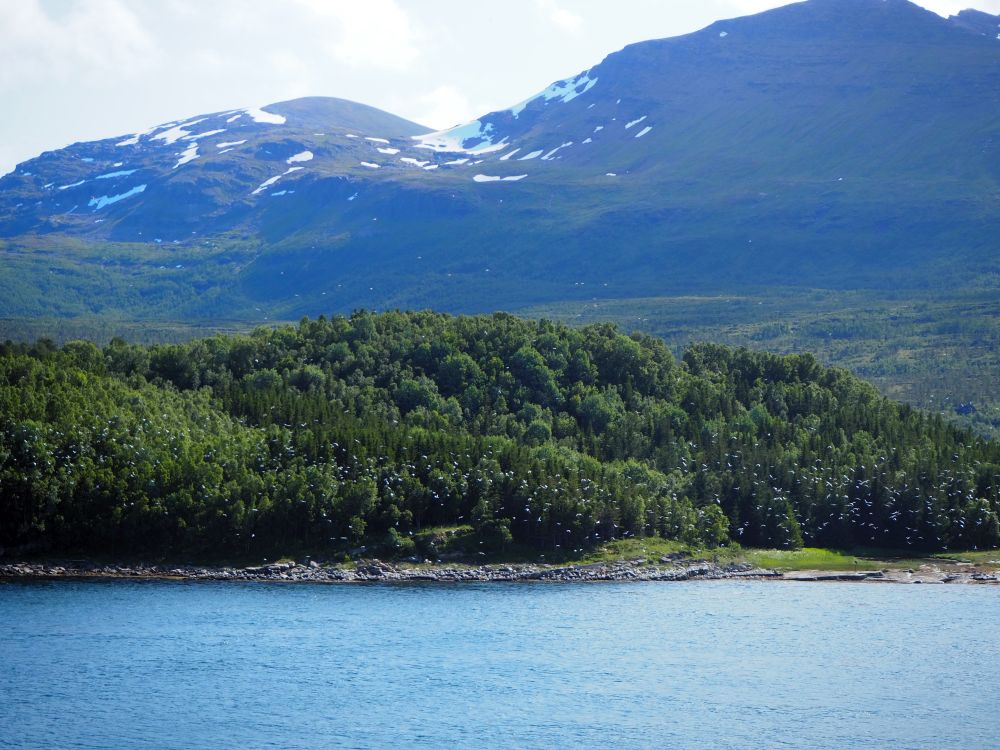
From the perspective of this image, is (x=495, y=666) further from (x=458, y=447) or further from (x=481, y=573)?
(x=458, y=447)

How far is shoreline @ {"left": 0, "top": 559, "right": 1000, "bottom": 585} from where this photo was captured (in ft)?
371

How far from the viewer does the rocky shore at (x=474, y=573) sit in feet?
372

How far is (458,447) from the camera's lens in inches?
5197

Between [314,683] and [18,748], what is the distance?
19.2 meters

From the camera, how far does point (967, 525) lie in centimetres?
13212

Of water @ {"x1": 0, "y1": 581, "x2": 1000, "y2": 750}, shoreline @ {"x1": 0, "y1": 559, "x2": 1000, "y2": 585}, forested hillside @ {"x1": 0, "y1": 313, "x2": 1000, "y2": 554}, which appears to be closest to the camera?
water @ {"x1": 0, "y1": 581, "x2": 1000, "y2": 750}

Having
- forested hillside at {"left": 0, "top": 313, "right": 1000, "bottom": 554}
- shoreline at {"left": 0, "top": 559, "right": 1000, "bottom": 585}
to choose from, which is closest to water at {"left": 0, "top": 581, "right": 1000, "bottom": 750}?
shoreline at {"left": 0, "top": 559, "right": 1000, "bottom": 585}

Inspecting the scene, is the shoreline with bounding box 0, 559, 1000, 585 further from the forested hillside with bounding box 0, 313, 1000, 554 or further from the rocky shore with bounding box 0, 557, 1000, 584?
the forested hillside with bounding box 0, 313, 1000, 554

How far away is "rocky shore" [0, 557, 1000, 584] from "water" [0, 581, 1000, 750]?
351 centimetres

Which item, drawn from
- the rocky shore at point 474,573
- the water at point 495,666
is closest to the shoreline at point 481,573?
the rocky shore at point 474,573

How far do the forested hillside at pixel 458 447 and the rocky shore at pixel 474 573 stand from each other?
279cm

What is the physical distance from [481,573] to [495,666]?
30438mm

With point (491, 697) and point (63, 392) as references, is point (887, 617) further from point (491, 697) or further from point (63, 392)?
point (63, 392)

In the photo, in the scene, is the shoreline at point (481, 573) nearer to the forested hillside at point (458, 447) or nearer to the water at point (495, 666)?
the forested hillside at point (458, 447)
